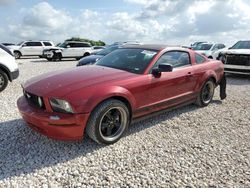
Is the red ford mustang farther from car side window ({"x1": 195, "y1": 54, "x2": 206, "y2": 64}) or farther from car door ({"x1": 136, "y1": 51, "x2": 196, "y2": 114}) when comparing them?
car side window ({"x1": 195, "y1": 54, "x2": 206, "y2": 64})

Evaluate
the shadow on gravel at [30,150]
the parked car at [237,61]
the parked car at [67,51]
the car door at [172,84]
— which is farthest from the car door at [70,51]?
the shadow on gravel at [30,150]

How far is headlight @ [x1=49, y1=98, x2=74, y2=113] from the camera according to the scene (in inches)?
135

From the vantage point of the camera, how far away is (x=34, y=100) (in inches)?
149

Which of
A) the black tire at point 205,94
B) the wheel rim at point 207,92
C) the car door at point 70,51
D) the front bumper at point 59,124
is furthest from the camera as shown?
the car door at point 70,51

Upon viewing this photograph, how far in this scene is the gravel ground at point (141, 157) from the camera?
3.03 m

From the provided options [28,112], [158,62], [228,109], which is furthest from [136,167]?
[228,109]

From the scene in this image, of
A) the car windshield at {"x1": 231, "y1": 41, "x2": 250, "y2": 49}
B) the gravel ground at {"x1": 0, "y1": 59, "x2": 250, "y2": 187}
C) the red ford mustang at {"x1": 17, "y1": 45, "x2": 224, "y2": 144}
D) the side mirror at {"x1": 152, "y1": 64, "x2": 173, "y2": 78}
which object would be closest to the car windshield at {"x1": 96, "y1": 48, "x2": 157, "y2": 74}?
the red ford mustang at {"x1": 17, "y1": 45, "x2": 224, "y2": 144}

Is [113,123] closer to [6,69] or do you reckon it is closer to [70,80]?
[70,80]

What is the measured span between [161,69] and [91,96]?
56.1 inches

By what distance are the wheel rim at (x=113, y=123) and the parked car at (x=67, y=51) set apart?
56.1 ft

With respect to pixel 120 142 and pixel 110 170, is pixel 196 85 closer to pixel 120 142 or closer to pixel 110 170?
pixel 120 142

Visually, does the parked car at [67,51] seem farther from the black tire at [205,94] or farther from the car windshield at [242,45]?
the black tire at [205,94]

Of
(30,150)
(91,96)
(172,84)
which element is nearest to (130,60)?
(172,84)

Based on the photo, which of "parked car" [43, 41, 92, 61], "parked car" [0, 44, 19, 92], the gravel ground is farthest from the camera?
"parked car" [43, 41, 92, 61]
